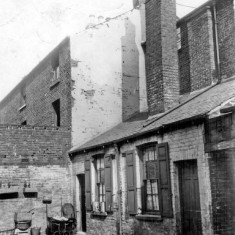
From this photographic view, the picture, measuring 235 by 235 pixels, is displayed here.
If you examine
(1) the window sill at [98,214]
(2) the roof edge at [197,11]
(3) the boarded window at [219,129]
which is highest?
(2) the roof edge at [197,11]

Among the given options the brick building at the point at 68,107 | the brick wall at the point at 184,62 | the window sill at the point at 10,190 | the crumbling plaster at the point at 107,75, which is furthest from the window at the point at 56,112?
the brick wall at the point at 184,62

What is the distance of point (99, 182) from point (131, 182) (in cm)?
238

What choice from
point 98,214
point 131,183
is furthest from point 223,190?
point 98,214

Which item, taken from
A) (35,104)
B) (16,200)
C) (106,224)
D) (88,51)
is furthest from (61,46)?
(106,224)

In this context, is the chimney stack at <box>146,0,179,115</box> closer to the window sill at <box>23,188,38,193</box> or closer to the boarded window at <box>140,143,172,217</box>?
the boarded window at <box>140,143,172,217</box>

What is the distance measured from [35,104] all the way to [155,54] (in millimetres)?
8728

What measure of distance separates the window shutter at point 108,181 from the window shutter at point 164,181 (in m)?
2.85

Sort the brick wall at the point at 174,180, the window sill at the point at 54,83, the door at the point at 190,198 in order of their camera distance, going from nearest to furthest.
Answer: the brick wall at the point at 174,180 < the door at the point at 190,198 < the window sill at the point at 54,83

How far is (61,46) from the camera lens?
16.4 metres

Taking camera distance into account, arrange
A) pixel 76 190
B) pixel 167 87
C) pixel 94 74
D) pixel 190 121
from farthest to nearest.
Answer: pixel 94 74 < pixel 76 190 < pixel 167 87 < pixel 190 121

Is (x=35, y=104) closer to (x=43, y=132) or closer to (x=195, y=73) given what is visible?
(x=43, y=132)

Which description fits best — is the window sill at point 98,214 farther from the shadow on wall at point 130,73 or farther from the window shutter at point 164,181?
the shadow on wall at point 130,73

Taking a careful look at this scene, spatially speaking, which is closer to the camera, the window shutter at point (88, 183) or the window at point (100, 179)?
the window at point (100, 179)

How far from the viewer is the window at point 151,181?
9.41 meters
